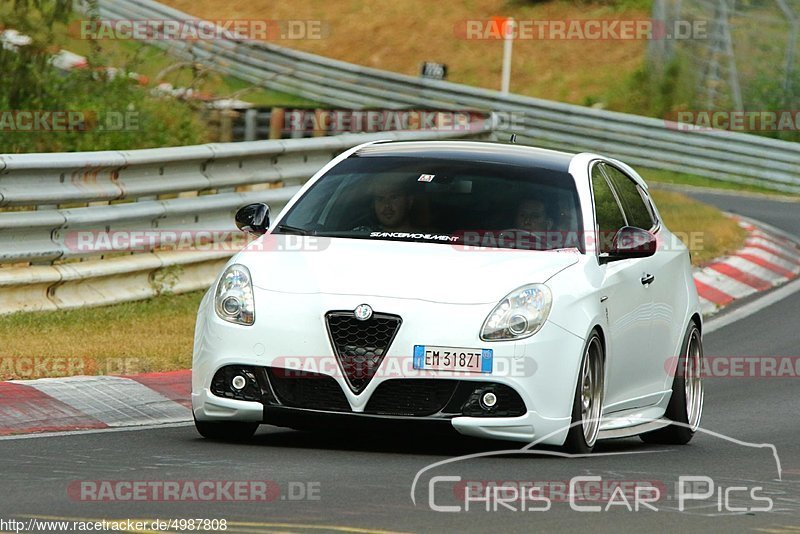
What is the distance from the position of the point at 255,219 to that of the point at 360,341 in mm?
1445

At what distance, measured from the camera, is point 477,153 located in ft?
30.7

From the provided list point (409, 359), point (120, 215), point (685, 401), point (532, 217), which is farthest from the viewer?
point (120, 215)

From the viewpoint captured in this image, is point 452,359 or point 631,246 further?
point 631,246

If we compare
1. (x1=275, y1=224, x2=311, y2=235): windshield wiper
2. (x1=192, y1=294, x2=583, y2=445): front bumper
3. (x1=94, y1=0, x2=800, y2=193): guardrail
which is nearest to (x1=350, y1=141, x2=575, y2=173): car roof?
(x1=275, y1=224, x2=311, y2=235): windshield wiper

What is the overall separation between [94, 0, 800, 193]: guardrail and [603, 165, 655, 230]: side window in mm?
16519

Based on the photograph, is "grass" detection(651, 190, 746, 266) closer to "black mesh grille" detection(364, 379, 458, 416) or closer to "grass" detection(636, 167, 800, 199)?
"grass" detection(636, 167, 800, 199)

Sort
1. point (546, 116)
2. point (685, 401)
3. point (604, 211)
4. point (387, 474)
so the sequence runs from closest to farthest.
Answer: point (387, 474)
point (604, 211)
point (685, 401)
point (546, 116)

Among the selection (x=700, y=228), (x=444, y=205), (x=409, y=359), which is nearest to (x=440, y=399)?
(x=409, y=359)

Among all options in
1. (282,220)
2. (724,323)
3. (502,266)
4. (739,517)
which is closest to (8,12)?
(724,323)

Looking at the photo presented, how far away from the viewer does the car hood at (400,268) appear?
7.89 m

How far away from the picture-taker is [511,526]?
6.25 meters

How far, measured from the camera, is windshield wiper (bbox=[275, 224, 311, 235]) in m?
8.87

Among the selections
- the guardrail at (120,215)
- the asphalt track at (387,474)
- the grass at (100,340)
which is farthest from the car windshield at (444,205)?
the guardrail at (120,215)

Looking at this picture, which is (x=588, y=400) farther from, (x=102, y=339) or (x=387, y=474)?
(x=102, y=339)
